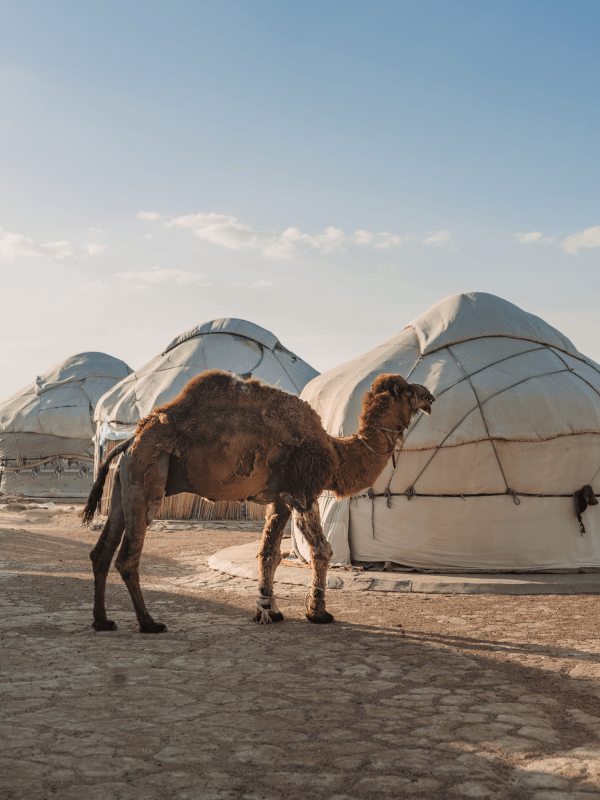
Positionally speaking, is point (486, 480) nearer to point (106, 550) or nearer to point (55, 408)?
point (106, 550)

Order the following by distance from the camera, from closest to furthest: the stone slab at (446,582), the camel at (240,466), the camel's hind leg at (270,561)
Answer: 1. the camel at (240,466)
2. the camel's hind leg at (270,561)
3. the stone slab at (446,582)

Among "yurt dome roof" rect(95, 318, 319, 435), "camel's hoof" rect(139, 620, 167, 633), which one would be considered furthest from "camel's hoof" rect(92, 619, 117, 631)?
"yurt dome roof" rect(95, 318, 319, 435)

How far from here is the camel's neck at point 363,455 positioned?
6023mm

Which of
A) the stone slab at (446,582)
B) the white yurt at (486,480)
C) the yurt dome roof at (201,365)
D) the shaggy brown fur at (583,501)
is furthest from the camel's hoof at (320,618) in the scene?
the yurt dome roof at (201,365)

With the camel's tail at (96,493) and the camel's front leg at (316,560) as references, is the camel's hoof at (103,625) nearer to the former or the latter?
the camel's tail at (96,493)

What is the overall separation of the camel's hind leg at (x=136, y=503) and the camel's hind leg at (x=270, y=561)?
800 mm

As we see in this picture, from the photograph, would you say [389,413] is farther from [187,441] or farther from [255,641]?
[255,641]

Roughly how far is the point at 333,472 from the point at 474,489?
2847 millimetres

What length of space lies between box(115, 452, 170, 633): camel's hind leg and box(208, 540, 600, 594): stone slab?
2.65 m

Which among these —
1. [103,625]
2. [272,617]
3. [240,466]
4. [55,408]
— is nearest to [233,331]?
[55,408]

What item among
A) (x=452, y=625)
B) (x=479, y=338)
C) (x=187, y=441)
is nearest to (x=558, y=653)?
(x=452, y=625)

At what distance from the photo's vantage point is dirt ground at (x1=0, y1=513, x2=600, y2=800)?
263cm

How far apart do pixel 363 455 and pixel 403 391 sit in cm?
69

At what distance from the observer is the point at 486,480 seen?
26.5ft
